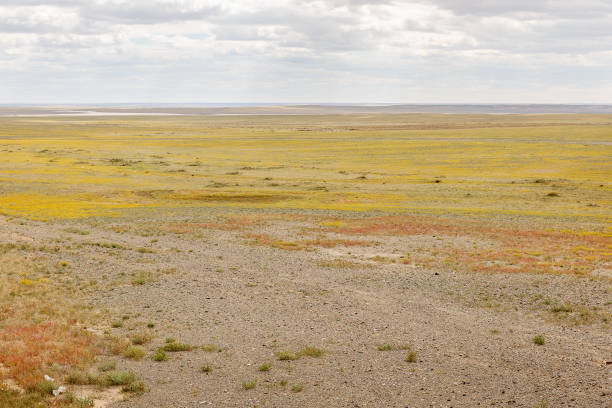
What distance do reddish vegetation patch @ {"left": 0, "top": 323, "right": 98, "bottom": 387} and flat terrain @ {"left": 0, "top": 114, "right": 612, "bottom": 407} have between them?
6 centimetres

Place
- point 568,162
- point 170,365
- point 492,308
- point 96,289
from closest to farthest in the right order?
1. point 170,365
2. point 492,308
3. point 96,289
4. point 568,162

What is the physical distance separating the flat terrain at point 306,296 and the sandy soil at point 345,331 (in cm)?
9

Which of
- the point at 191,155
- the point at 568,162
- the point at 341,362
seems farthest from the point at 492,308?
the point at 191,155

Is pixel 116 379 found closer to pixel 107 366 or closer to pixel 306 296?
pixel 107 366

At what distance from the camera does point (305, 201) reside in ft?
186

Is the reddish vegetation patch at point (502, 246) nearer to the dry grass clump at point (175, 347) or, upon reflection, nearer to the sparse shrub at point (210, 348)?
the sparse shrub at point (210, 348)

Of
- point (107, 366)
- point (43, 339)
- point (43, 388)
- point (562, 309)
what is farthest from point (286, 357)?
point (562, 309)

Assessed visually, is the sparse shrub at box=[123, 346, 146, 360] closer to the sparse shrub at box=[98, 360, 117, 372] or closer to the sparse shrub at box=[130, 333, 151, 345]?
the sparse shrub at box=[98, 360, 117, 372]

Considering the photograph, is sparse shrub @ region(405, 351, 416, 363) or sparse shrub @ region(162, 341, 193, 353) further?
sparse shrub @ region(162, 341, 193, 353)

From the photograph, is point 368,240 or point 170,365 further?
point 368,240

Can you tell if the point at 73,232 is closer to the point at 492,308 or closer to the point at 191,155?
the point at 492,308

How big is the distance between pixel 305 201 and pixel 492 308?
34332mm

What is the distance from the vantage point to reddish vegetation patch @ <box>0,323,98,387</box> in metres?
15.9

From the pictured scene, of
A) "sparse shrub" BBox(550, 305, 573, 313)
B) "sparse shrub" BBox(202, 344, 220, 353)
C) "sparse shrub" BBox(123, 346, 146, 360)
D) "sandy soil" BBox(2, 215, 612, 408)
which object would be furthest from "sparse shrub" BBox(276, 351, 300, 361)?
"sparse shrub" BBox(550, 305, 573, 313)
